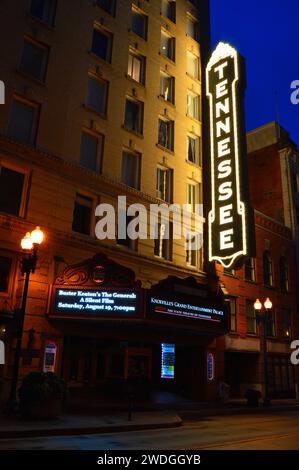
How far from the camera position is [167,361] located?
2666 cm

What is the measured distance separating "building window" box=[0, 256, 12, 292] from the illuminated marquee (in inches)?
519

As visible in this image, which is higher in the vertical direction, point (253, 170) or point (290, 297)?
point (253, 170)

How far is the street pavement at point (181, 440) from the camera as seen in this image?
10593 millimetres

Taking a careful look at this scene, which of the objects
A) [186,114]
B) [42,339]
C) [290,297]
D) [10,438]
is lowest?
[10,438]

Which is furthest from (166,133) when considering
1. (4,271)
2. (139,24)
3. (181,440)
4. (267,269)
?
(181,440)

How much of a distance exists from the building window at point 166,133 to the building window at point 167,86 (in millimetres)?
1815

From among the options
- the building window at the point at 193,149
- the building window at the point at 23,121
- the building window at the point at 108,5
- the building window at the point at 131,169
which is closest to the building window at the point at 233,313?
the building window at the point at 193,149

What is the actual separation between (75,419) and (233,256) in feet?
46.7

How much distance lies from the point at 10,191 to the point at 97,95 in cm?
912

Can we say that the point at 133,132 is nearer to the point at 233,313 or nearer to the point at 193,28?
the point at 193,28

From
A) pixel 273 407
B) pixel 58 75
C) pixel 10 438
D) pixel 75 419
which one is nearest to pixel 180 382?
pixel 273 407

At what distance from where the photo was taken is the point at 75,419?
49.8 feet
